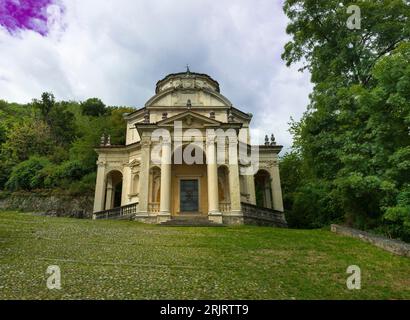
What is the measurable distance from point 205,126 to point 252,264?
13.5m

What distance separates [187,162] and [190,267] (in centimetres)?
1477

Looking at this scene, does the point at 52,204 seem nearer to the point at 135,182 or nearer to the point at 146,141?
the point at 135,182

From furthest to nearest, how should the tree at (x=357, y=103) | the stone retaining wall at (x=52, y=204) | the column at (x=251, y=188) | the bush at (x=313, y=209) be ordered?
the stone retaining wall at (x=52, y=204) → the column at (x=251, y=188) → the bush at (x=313, y=209) → the tree at (x=357, y=103)

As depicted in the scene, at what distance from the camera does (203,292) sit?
5.45 meters

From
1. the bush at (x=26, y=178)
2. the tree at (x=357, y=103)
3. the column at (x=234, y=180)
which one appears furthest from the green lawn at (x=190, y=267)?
the bush at (x=26, y=178)

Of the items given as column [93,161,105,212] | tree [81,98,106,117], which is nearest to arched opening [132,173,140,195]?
column [93,161,105,212]

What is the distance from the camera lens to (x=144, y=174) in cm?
1934

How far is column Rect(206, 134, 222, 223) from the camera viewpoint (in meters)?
18.0

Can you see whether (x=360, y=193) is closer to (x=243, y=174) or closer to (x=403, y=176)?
(x=403, y=176)

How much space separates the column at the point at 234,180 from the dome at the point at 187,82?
10.4m

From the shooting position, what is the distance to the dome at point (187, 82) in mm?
28719

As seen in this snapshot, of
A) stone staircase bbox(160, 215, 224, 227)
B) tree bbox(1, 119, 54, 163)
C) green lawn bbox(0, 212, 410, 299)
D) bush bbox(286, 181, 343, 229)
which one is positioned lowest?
green lawn bbox(0, 212, 410, 299)

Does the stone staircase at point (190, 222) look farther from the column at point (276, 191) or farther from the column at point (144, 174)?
the column at point (276, 191)

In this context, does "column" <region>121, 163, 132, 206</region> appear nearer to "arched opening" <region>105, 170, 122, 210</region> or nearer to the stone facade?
the stone facade
